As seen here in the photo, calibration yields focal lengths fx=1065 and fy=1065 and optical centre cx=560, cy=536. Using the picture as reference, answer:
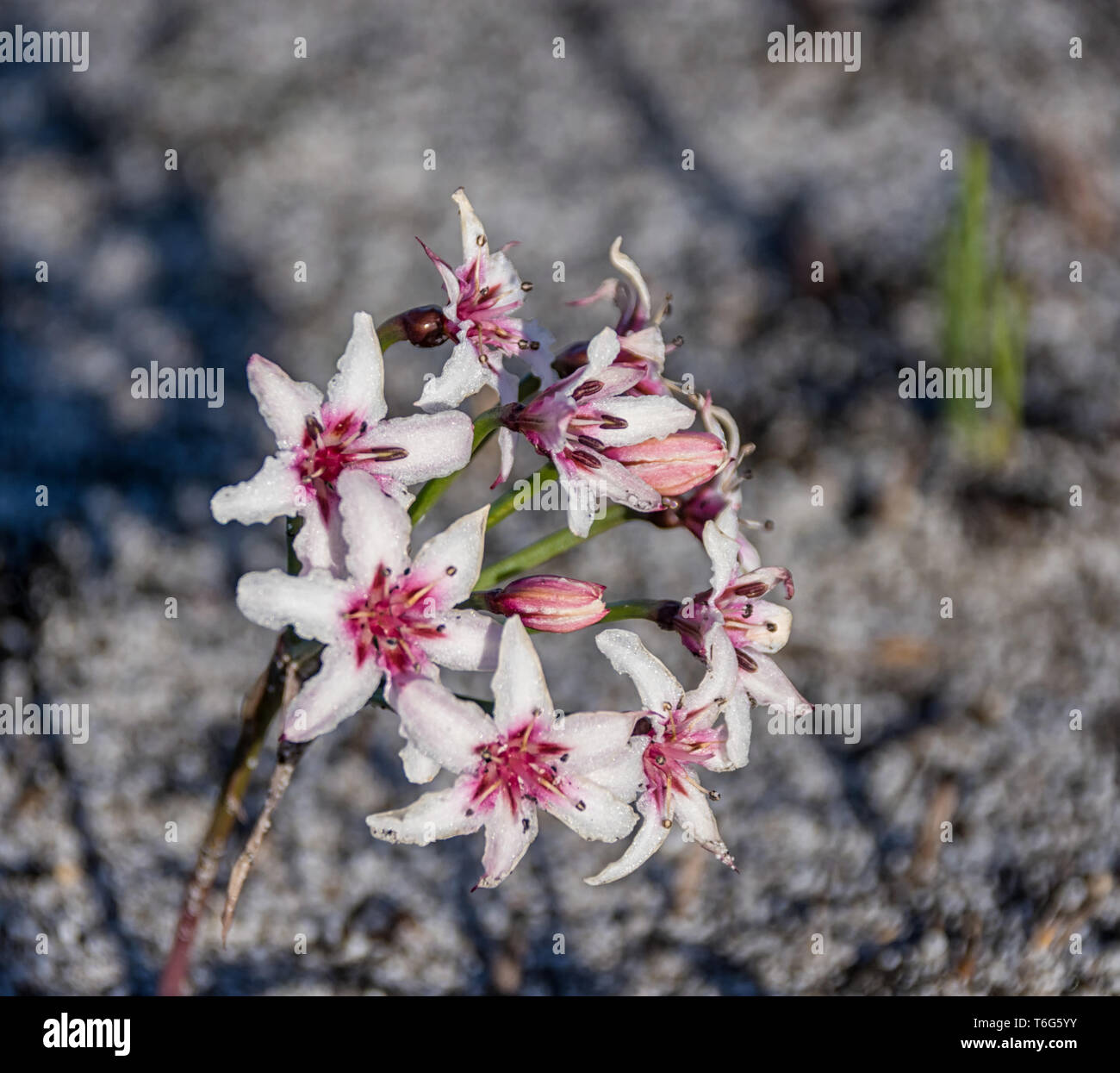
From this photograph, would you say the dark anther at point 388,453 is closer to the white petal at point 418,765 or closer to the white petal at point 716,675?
the white petal at point 418,765

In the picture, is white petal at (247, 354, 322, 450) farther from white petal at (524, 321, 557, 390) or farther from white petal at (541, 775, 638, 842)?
white petal at (541, 775, 638, 842)

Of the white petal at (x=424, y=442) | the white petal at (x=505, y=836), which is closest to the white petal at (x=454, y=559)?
the white petal at (x=424, y=442)

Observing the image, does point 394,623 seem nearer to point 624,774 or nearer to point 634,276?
point 624,774

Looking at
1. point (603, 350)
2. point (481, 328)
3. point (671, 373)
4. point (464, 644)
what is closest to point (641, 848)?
point (464, 644)

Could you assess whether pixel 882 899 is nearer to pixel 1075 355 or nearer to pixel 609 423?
pixel 609 423

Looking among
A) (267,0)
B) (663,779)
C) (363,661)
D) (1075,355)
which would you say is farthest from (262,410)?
(267,0)

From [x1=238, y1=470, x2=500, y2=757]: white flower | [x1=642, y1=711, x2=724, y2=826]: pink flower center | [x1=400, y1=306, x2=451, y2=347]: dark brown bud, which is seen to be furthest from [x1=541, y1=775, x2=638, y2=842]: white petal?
[x1=400, y1=306, x2=451, y2=347]: dark brown bud
